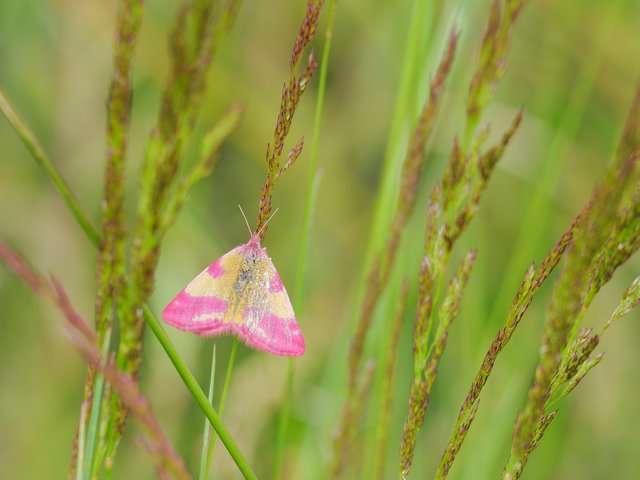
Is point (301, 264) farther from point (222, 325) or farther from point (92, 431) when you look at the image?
point (92, 431)

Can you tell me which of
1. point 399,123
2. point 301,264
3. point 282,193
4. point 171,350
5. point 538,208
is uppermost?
point 282,193

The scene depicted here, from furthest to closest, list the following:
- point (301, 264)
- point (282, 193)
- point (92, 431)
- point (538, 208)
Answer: point (282, 193)
point (538, 208)
point (301, 264)
point (92, 431)

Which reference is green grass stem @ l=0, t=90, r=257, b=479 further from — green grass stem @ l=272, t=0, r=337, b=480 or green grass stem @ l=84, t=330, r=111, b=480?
green grass stem @ l=272, t=0, r=337, b=480

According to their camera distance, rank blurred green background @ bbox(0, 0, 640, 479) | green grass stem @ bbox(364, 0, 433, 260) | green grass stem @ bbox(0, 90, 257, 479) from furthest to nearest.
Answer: blurred green background @ bbox(0, 0, 640, 479) → green grass stem @ bbox(364, 0, 433, 260) → green grass stem @ bbox(0, 90, 257, 479)

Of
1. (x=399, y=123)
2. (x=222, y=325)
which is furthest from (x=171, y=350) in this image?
(x=399, y=123)

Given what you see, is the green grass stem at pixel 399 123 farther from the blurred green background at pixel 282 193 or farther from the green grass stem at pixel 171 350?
the blurred green background at pixel 282 193

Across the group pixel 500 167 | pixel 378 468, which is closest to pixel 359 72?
pixel 500 167

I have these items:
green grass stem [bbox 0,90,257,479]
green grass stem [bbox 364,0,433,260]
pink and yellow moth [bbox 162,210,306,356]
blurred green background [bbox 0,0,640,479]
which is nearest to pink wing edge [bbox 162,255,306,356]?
pink and yellow moth [bbox 162,210,306,356]

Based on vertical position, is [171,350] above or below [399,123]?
below
